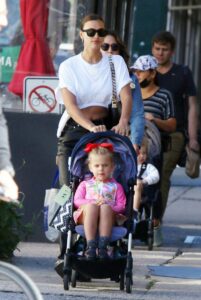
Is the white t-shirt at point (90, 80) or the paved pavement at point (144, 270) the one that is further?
the white t-shirt at point (90, 80)

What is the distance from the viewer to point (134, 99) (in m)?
9.78

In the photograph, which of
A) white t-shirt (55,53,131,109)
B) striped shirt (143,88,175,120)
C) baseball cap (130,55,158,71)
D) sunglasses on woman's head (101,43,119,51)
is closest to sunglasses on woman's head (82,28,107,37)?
white t-shirt (55,53,131,109)

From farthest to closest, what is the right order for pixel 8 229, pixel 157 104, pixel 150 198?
pixel 157 104, pixel 150 198, pixel 8 229

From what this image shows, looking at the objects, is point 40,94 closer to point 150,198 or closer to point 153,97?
point 153,97

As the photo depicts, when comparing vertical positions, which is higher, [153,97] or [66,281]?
[153,97]

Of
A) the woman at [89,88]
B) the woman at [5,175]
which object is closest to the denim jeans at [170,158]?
the woman at [89,88]

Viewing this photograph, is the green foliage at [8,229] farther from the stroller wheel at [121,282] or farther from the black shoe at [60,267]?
the stroller wheel at [121,282]

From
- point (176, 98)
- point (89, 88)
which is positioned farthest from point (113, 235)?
point (176, 98)

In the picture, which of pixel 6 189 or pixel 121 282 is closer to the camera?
pixel 6 189

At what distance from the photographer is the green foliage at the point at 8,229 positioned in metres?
9.26

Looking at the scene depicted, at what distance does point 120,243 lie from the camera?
8.55 meters

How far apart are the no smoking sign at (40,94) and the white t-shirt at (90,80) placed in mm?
1895

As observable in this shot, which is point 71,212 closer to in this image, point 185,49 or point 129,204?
point 129,204

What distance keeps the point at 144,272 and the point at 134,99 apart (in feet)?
4.65
